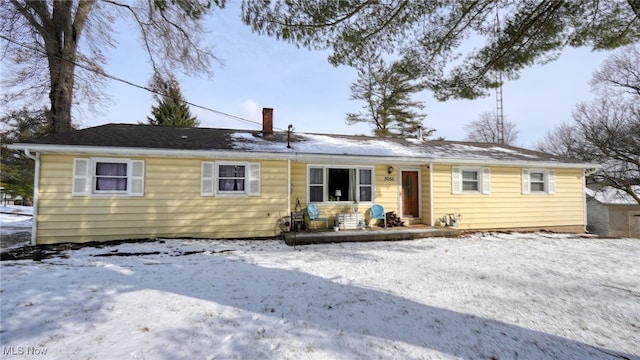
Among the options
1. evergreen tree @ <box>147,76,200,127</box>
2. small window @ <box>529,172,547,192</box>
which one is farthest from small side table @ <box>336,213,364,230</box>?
evergreen tree @ <box>147,76,200,127</box>

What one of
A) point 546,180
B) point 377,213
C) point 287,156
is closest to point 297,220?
point 287,156

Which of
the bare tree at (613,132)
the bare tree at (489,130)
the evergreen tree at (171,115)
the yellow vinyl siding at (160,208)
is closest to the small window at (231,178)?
the yellow vinyl siding at (160,208)

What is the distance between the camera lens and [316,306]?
390 centimetres

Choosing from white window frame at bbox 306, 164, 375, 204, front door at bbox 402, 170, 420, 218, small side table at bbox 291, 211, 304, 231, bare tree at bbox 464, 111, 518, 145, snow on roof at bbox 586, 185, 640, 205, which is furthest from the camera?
bare tree at bbox 464, 111, 518, 145

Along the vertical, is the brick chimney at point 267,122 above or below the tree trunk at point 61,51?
below

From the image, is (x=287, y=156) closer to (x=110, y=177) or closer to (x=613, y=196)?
(x=110, y=177)

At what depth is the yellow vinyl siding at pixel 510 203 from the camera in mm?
10469

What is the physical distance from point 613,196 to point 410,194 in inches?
816

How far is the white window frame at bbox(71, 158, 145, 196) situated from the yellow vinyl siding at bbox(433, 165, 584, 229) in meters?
9.47

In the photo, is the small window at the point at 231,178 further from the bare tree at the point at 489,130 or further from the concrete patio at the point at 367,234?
the bare tree at the point at 489,130

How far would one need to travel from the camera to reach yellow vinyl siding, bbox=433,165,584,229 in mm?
10469

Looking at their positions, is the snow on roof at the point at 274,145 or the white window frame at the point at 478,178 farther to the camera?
the white window frame at the point at 478,178

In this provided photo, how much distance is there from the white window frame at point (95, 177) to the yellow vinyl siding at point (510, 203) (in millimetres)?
9470

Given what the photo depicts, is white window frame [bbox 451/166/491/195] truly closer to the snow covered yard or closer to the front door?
the front door
